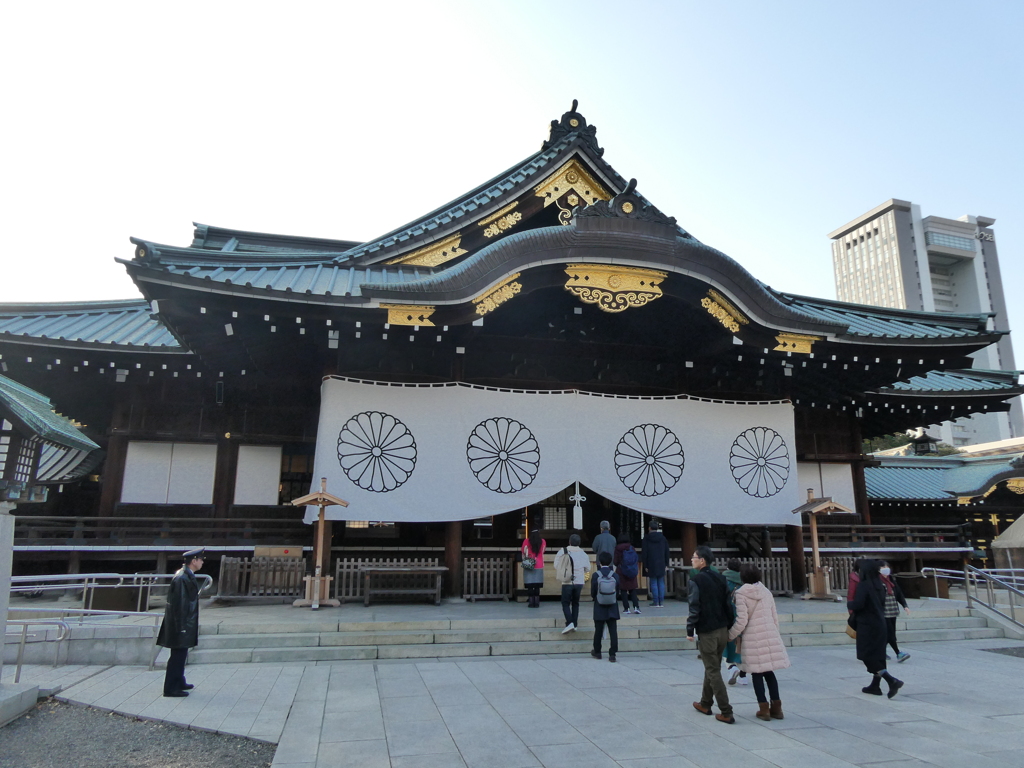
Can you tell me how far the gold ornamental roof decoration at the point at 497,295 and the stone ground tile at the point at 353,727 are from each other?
640 centimetres

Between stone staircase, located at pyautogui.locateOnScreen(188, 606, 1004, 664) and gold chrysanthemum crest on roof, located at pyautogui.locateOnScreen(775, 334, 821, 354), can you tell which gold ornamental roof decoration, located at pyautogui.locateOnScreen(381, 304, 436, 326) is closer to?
stone staircase, located at pyautogui.locateOnScreen(188, 606, 1004, 664)

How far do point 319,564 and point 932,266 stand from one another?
4026 inches

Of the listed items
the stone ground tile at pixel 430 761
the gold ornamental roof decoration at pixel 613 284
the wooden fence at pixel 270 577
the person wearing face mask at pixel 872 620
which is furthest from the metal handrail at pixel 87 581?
the person wearing face mask at pixel 872 620

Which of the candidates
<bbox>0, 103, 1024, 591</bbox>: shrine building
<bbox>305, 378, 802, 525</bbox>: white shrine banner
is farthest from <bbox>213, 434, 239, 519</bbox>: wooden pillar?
<bbox>305, 378, 802, 525</bbox>: white shrine banner

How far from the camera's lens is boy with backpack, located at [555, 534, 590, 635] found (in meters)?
9.13

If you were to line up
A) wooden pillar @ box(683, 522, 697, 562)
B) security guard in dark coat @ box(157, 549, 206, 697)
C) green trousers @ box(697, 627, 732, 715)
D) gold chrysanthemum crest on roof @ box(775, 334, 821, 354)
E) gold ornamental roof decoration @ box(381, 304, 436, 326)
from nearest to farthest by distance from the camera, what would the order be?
green trousers @ box(697, 627, 732, 715), security guard in dark coat @ box(157, 549, 206, 697), gold ornamental roof decoration @ box(381, 304, 436, 326), gold chrysanthemum crest on roof @ box(775, 334, 821, 354), wooden pillar @ box(683, 522, 697, 562)

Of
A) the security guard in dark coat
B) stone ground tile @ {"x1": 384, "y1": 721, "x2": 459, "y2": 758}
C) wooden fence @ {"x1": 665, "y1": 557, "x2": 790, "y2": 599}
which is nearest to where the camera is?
stone ground tile @ {"x1": 384, "y1": 721, "x2": 459, "y2": 758}

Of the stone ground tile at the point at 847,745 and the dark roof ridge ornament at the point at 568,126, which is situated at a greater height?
the dark roof ridge ornament at the point at 568,126

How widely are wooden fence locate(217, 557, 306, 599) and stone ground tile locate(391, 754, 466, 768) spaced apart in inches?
260

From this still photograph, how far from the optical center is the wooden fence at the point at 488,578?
1167cm

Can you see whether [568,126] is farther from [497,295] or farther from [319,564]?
[319,564]

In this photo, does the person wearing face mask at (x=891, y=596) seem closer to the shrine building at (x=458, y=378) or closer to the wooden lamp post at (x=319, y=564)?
the shrine building at (x=458, y=378)

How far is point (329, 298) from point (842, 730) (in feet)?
27.5

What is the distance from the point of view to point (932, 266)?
3563 inches
